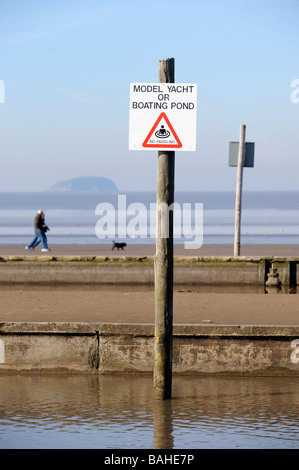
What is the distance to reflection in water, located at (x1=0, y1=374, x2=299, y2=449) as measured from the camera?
784 cm

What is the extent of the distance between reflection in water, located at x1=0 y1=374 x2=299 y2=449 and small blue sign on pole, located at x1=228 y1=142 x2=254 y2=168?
36.1 ft

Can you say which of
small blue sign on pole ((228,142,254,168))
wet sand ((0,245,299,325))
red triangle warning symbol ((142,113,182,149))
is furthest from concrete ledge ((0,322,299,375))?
small blue sign on pole ((228,142,254,168))

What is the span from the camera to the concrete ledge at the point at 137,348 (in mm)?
10375

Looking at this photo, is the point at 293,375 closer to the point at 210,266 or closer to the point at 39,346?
the point at 39,346

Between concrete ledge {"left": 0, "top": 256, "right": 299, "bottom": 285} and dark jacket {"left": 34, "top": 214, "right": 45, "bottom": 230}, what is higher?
dark jacket {"left": 34, "top": 214, "right": 45, "bottom": 230}

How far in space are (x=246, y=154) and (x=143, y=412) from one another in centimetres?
1281

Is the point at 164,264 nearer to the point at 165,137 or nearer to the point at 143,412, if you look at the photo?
the point at 165,137

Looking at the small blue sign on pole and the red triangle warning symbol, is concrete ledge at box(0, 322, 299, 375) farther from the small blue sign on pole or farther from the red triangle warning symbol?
the small blue sign on pole

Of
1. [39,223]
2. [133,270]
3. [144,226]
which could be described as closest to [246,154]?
[133,270]

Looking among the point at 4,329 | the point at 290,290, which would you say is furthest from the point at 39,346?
the point at 290,290

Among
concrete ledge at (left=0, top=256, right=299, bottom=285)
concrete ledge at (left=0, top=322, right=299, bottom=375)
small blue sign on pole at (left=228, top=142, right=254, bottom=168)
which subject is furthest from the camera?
small blue sign on pole at (left=228, top=142, right=254, bottom=168)

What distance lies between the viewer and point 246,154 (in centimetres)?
2088
